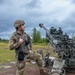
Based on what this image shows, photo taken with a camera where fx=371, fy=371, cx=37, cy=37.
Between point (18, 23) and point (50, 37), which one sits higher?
point (18, 23)

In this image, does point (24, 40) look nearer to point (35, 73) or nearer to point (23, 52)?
point (23, 52)

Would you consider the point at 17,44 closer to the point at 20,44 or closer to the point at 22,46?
the point at 20,44

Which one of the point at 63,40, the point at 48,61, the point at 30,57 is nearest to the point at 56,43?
the point at 63,40

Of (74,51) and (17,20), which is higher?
(17,20)

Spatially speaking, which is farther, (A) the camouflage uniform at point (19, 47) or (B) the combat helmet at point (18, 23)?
(B) the combat helmet at point (18, 23)

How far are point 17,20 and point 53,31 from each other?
4748mm

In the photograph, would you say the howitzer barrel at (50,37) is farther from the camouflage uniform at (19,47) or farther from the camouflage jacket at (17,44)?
the camouflage jacket at (17,44)

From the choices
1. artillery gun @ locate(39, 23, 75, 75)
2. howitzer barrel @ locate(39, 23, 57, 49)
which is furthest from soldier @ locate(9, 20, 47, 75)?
howitzer barrel @ locate(39, 23, 57, 49)

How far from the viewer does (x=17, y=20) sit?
12.0 m

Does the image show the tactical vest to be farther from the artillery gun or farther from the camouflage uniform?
the artillery gun

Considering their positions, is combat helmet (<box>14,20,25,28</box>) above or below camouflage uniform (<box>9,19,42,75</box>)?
above

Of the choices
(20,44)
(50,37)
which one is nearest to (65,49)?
(50,37)

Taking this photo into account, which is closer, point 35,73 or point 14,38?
point 14,38

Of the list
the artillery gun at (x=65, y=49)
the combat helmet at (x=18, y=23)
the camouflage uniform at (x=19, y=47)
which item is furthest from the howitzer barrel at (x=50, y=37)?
the combat helmet at (x=18, y=23)
